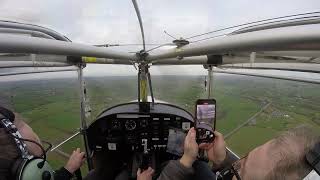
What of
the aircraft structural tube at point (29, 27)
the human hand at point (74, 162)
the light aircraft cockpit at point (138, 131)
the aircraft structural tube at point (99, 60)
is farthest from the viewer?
the light aircraft cockpit at point (138, 131)

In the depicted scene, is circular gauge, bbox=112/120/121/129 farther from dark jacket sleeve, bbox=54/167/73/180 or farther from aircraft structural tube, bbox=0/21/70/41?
aircraft structural tube, bbox=0/21/70/41

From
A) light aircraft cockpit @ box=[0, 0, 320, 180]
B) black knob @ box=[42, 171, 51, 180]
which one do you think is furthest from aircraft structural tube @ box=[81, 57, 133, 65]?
black knob @ box=[42, 171, 51, 180]

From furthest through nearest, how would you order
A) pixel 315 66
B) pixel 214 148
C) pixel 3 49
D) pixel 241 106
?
pixel 241 106
pixel 214 148
pixel 315 66
pixel 3 49

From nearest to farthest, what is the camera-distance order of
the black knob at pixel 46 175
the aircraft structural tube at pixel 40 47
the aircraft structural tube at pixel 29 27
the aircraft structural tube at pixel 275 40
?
the aircraft structural tube at pixel 275 40
the aircraft structural tube at pixel 40 47
the black knob at pixel 46 175
the aircraft structural tube at pixel 29 27

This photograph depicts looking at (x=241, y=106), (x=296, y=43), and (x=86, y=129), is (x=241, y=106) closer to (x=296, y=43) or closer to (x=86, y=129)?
(x=86, y=129)

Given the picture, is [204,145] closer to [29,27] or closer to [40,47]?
[40,47]

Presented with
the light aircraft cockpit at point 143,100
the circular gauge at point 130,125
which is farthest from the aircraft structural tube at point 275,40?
the circular gauge at point 130,125

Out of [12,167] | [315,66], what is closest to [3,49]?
[12,167]

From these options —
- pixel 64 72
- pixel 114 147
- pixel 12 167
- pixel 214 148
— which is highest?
pixel 64 72

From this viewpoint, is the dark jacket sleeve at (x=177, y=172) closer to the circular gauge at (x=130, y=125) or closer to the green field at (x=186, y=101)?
the green field at (x=186, y=101)
